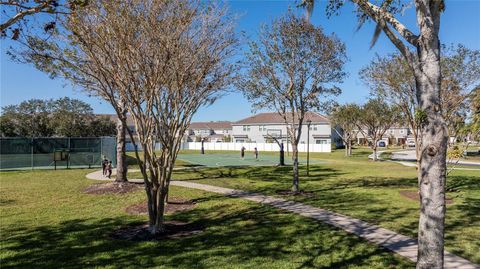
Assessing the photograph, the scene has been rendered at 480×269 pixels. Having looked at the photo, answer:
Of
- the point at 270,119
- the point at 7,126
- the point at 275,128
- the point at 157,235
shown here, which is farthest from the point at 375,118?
the point at 7,126

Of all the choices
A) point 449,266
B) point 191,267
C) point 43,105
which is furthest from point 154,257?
point 43,105

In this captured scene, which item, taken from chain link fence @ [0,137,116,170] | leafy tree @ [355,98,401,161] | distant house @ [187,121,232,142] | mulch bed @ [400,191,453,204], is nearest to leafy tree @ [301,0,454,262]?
mulch bed @ [400,191,453,204]

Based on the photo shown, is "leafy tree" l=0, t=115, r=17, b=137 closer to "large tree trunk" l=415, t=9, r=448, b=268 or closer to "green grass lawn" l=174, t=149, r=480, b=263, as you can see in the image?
"green grass lawn" l=174, t=149, r=480, b=263

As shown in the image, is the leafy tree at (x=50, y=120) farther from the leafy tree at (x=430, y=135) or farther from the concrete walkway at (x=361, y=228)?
the leafy tree at (x=430, y=135)

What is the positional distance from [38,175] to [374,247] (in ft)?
66.5

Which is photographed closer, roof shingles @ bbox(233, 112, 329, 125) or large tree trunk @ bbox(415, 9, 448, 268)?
large tree trunk @ bbox(415, 9, 448, 268)

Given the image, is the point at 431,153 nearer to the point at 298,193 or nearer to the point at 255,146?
the point at 298,193

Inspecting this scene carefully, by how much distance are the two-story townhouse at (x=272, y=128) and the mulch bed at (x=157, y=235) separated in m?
57.0

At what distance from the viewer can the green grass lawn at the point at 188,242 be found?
263 inches

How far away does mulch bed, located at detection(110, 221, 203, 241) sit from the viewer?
334 inches

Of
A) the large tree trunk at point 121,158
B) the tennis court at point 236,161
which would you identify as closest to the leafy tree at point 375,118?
the tennis court at point 236,161

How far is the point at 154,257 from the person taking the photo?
698cm

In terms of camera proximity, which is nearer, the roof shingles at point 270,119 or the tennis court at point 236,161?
the tennis court at point 236,161

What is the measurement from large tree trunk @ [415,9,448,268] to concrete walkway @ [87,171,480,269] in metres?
2.31
